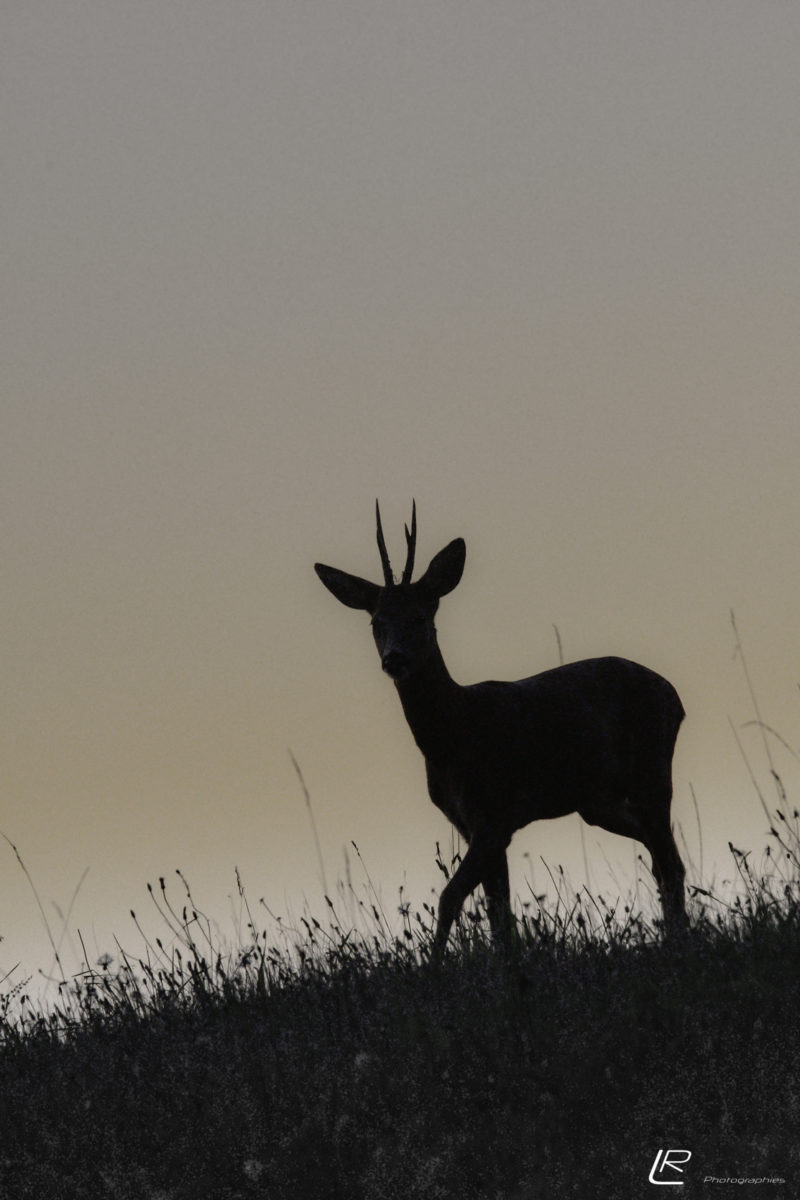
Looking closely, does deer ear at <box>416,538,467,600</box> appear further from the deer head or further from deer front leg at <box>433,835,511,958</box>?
deer front leg at <box>433,835,511,958</box>

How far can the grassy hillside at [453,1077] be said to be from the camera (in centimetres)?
722

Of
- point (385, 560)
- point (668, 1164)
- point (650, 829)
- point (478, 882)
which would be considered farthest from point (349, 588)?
point (668, 1164)

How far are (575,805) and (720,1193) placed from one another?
4.22 meters

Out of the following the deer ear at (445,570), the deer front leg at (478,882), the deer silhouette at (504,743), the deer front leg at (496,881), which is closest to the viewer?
the deer front leg at (478,882)

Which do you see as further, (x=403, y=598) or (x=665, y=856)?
(x=665, y=856)

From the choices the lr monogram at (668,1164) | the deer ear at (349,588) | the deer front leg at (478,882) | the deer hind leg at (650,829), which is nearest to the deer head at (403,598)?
the deer ear at (349,588)

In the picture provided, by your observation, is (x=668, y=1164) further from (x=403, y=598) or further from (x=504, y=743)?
(x=403, y=598)

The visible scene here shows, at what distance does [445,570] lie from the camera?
10414mm

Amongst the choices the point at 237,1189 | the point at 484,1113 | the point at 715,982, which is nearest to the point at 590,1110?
the point at 484,1113

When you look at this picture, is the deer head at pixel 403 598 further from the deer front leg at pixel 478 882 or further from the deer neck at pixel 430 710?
the deer front leg at pixel 478 882

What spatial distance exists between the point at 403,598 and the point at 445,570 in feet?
1.14

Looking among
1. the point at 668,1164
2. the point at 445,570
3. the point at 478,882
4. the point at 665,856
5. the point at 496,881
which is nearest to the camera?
the point at 668,1164

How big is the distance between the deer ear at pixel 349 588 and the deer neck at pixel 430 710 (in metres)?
0.51

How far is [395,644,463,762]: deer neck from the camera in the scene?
10.2 m
